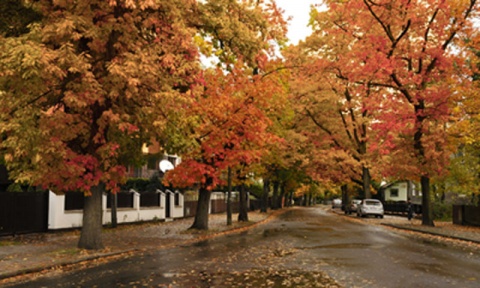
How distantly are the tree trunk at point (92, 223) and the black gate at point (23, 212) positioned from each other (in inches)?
216

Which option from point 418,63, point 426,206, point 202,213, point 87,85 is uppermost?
point 418,63

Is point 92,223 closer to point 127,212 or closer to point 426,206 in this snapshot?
point 127,212

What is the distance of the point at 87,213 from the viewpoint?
51.6ft

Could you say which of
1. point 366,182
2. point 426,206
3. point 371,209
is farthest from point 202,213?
point 366,182

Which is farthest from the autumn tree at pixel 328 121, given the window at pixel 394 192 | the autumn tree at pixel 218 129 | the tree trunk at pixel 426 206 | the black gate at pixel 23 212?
the window at pixel 394 192

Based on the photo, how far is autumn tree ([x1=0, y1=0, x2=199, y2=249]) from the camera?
13.3m

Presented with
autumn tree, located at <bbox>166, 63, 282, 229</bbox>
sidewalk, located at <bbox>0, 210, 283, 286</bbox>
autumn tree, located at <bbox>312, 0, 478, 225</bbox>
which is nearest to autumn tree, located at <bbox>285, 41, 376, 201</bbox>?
autumn tree, located at <bbox>312, 0, 478, 225</bbox>

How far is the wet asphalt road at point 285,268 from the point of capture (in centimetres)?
977

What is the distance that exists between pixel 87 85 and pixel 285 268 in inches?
295

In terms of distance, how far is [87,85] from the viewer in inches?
543

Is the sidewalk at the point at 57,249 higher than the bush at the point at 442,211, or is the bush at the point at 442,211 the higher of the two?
the sidewalk at the point at 57,249

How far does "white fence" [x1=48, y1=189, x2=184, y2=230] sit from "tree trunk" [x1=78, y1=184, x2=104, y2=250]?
6808mm

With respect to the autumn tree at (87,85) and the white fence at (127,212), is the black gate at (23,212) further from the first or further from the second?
the autumn tree at (87,85)

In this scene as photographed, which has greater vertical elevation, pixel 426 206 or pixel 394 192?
pixel 426 206
